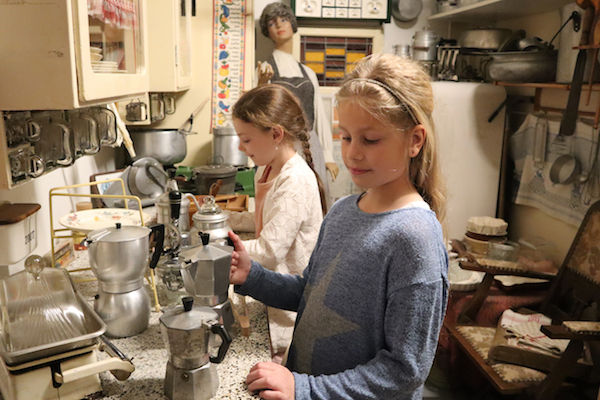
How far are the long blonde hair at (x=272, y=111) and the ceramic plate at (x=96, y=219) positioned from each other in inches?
17.4

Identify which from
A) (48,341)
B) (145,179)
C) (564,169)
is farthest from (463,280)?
(48,341)

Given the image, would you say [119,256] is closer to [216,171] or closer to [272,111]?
[272,111]

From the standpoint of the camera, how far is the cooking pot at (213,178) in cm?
227

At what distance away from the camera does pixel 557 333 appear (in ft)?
5.18

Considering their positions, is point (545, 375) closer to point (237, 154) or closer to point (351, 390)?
point (351, 390)

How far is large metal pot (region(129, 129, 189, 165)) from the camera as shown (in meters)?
2.58

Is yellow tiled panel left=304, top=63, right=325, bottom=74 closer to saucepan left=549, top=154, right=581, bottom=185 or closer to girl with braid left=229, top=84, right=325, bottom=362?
saucepan left=549, top=154, right=581, bottom=185

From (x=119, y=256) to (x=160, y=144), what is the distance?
172 cm

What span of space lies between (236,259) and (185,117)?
6.59ft

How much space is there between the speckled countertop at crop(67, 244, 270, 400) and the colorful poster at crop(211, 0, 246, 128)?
1929 millimetres

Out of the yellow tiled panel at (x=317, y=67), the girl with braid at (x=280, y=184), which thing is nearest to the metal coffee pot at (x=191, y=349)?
the girl with braid at (x=280, y=184)

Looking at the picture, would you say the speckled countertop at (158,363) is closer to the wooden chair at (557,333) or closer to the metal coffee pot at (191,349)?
the metal coffee pot at (191,349)

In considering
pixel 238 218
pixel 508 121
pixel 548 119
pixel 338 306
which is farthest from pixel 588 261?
pixel 338 306

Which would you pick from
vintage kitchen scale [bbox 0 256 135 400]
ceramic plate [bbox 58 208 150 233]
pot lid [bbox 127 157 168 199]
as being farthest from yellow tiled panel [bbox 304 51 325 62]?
vintage kitchen scale [bbox 0 256 135 400]
